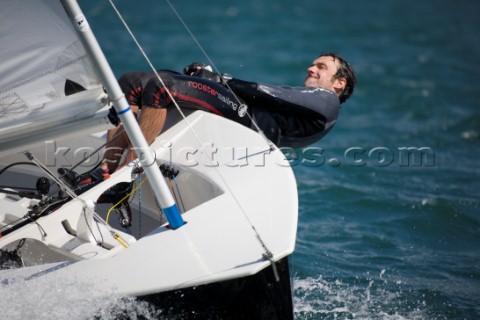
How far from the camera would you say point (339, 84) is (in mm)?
4277

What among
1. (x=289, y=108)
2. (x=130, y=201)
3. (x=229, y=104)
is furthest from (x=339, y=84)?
(x=130, y=201)

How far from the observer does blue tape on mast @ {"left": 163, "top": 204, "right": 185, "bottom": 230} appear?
9.42ft

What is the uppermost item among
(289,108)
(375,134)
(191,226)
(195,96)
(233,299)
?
(195,96)

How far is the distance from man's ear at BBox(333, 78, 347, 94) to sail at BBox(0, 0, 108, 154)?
6.06ft

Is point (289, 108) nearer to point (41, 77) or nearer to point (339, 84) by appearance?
point (339, 84)

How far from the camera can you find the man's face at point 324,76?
4242mm

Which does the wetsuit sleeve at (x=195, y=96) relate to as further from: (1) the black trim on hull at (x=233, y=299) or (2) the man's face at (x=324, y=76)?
(1) the black trim on hull at (x=233, y=299)

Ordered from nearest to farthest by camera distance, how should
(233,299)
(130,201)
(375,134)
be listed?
(233,299), (130,201), (375,134)

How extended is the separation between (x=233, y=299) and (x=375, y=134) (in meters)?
5.04

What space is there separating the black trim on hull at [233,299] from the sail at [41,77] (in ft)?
3.03

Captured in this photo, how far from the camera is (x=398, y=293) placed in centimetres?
366

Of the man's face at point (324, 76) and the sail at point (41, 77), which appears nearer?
the sail at point (41, 77)

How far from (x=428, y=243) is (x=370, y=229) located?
1.37 ft

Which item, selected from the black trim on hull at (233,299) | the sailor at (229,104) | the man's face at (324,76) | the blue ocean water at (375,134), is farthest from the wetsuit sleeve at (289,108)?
the black trim on hull at (233,299)
